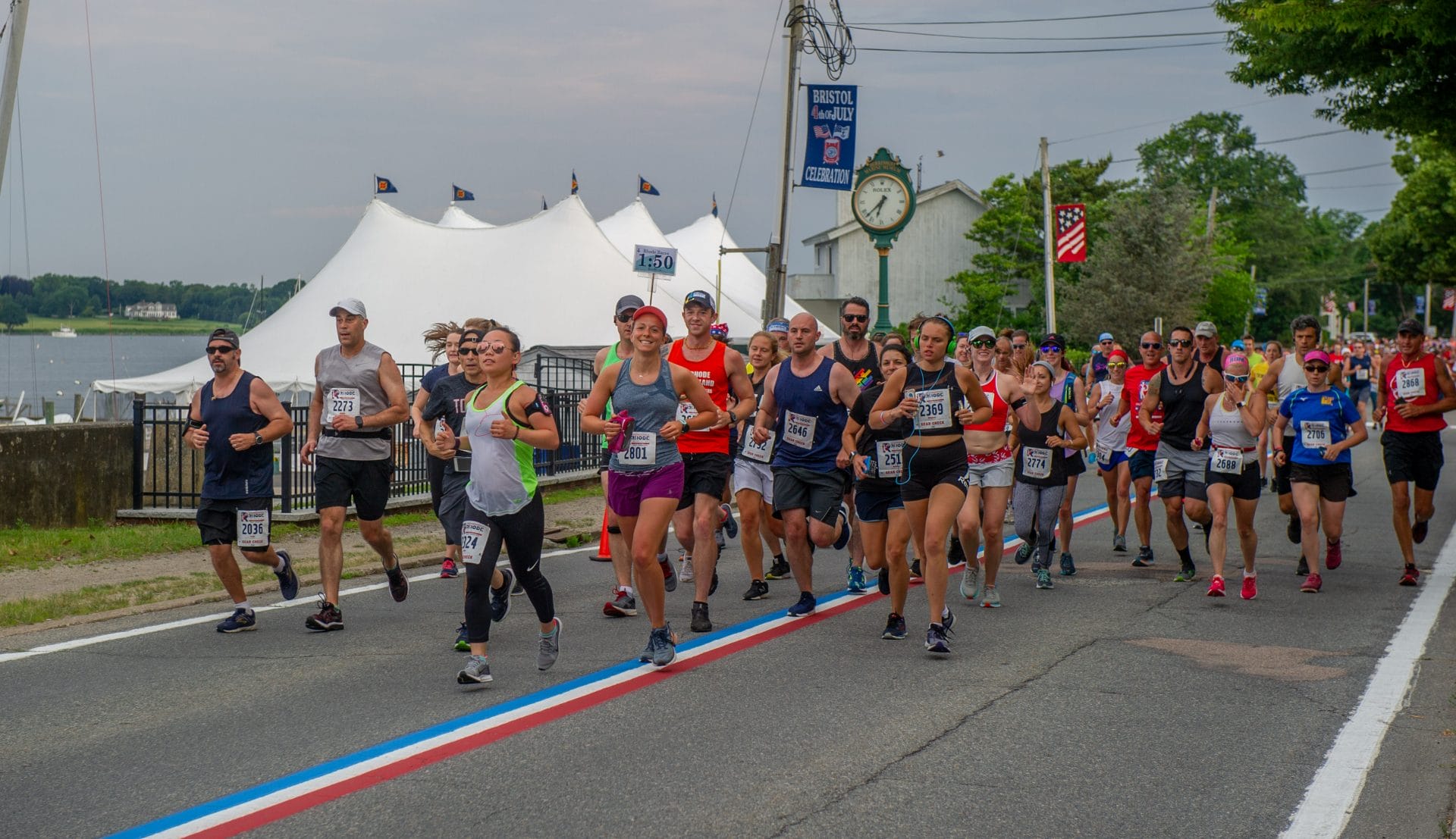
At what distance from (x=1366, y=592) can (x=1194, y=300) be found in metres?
43.0

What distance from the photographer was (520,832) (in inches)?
185

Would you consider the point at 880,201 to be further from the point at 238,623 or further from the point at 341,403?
the point at 238,623

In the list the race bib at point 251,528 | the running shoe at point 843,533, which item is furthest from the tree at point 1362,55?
the race bib at point 251,528

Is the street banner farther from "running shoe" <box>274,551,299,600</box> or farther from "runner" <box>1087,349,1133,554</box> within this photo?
"running shoe" <box>274,551,299,600</box>

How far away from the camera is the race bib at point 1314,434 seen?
10.7 m

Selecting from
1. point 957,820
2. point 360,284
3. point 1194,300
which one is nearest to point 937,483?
point 957,820

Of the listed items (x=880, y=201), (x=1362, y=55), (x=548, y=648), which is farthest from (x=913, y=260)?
(x=548, y=648)

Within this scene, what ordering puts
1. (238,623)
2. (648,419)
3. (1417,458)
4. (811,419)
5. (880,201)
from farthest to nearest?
(880,201)
(1417,458)
(811,419)
(238,623)
(648,419)

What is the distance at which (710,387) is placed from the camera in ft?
29.1

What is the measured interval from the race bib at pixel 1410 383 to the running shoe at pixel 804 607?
17.6ft

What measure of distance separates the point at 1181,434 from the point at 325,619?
6.51m

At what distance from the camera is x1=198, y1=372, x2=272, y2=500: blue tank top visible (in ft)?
27.7

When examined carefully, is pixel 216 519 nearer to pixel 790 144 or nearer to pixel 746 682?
pixel 746 682

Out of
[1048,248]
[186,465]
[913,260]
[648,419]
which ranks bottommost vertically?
[186,465]
